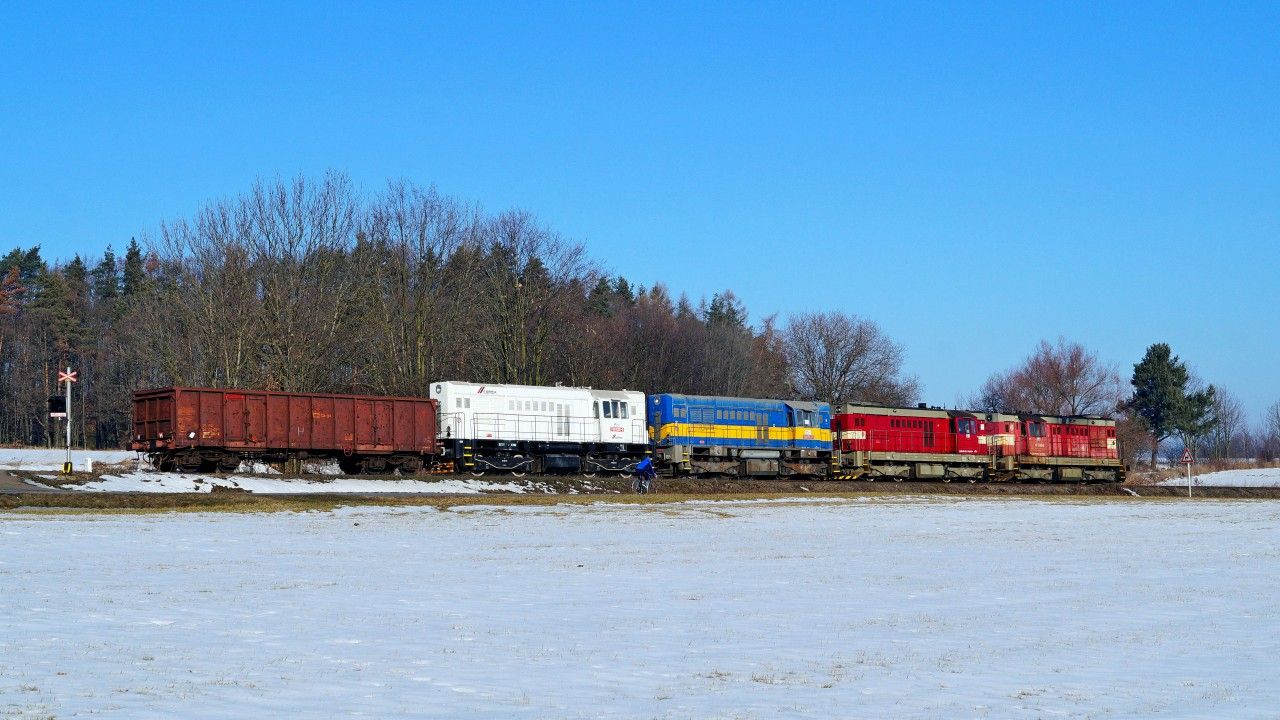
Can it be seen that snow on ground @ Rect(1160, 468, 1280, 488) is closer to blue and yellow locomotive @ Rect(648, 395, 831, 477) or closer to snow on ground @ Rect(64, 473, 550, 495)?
blue and yellow locomotive @ Rect(648, 395, 831, 477)

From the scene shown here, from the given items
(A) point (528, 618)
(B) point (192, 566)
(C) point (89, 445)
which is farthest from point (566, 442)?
(C) point (89, 445)

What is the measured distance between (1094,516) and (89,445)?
9426 cm

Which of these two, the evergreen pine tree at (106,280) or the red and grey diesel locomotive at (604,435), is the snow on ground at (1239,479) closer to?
the red and grey diesel locomotive at (604,435)

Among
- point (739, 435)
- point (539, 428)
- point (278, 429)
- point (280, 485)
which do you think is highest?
point (278, 429)

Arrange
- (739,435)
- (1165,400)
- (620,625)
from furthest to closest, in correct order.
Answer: (1165,400) → (739,435) → (620,625)

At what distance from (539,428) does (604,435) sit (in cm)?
300

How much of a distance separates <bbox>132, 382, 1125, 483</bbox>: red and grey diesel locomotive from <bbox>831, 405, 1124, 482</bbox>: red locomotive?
0.07m

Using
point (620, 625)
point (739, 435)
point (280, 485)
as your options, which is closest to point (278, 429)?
point (280, 485)

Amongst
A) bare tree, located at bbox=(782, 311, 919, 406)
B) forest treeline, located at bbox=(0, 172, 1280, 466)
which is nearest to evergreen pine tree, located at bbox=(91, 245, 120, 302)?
forest treeline, located at bbox=(0, 172, 1280, 466)

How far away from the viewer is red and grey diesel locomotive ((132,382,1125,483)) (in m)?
41.2

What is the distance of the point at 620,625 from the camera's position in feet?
41.1

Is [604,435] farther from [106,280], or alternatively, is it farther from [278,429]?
[106,280]

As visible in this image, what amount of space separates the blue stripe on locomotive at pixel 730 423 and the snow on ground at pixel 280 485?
983cm

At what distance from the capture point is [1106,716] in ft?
28.1
